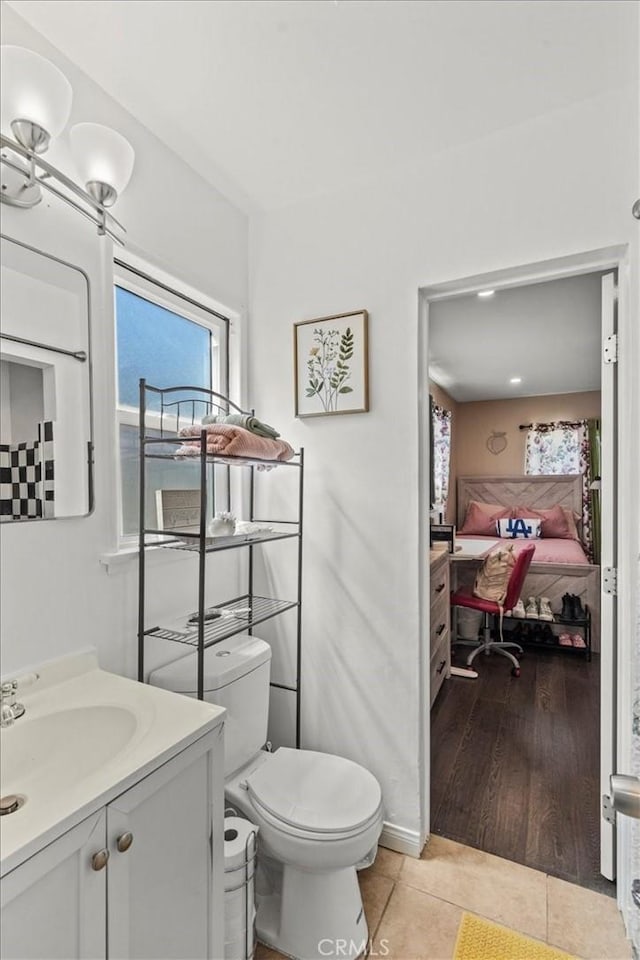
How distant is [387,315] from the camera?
1.75 metres

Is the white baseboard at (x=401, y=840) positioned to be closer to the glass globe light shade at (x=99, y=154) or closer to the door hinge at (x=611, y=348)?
the door hinge at (x=611, y=348)

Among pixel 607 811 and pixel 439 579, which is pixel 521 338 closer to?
pixel 439 579

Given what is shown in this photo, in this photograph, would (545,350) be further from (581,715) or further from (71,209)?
(71,209)

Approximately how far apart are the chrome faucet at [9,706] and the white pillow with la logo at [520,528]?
4991mm

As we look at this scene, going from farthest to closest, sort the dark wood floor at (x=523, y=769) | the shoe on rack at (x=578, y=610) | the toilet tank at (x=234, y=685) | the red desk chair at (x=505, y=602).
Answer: the shoe on rack at (x=578, y=610) < the red desk chair at (x=505, y=602) < the dark wood floor at (x=523, y=769) < the toilet tank at (x=234, y=685)

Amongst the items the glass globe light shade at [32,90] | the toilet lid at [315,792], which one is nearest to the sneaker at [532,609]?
the toilet lid at [315,792]

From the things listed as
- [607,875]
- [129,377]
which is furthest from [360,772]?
[129,377]

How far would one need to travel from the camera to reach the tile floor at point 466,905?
4.50 ft

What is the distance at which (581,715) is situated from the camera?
2.73 m

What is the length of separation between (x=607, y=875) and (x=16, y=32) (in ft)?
9.88

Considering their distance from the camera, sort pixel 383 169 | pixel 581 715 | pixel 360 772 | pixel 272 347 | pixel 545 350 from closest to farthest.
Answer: pixel 360 772 → pixel 383 169 → pixel 272 347 → pixel 581 715 → pixel 545 350

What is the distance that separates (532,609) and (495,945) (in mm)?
2832

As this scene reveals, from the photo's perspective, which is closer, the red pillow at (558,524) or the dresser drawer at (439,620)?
the dresser drawer at (439,620)

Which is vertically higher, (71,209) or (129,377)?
(71,209)
